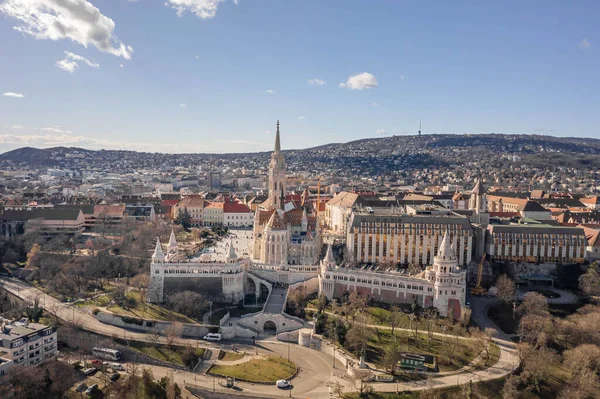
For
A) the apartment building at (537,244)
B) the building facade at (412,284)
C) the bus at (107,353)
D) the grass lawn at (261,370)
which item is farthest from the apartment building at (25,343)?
the apartment building at (537,244)

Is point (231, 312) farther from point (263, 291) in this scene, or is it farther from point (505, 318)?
point (505, 318)

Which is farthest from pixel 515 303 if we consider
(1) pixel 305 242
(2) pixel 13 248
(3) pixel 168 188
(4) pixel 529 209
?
(3) pixel 168 188

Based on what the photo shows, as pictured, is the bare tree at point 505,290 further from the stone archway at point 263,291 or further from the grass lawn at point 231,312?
the grass lawn at point 231,312

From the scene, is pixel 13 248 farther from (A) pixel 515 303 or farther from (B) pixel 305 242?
(A) pixel 515 303

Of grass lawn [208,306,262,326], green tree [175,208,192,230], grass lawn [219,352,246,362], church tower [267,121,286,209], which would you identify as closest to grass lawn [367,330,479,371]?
grass lawn [219,352,246,362]

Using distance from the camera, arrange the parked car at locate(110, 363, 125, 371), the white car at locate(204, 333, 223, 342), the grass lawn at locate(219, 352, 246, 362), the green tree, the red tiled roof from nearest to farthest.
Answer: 1. the parked car at locate(110, 363, 125, 371)
2. the grass lawn at locate(219, 352, 246, 362)
3. the white car at locate(204, 333, 223, 342)
4. the green tree
5. the red tiled roof

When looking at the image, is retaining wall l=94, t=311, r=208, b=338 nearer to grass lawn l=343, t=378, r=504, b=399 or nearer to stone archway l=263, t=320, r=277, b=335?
stone archway l=263, t=320, r=277, b=335

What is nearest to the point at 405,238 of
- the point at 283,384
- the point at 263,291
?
the point at 263,291
